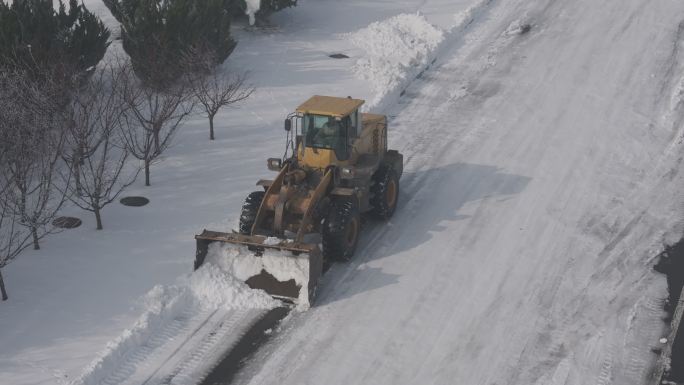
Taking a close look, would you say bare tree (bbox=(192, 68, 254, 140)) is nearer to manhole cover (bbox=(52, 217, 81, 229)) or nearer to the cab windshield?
manhole cover (bbox=(52, 217, 81, 229))

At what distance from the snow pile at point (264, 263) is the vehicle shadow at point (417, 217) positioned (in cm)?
61

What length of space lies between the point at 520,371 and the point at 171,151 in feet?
35.6

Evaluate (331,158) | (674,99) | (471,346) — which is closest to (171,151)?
(331,158)

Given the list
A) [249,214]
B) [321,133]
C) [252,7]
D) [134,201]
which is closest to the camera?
[249,214]

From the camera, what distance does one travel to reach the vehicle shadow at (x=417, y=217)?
15.2 meters

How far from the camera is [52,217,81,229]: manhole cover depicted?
1670 centimetres

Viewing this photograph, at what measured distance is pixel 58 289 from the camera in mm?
14523

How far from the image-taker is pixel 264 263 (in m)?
14.4

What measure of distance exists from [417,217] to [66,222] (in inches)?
279

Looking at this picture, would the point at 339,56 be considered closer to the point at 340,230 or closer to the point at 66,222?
the point at 66,222

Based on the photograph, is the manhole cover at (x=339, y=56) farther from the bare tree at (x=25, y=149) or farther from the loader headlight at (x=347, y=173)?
the loader headlight at (x=347, y=173)

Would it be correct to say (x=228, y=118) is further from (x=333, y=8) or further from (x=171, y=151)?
(x=333, y=8)

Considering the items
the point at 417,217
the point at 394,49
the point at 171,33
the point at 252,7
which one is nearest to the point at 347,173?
the point at 417,217

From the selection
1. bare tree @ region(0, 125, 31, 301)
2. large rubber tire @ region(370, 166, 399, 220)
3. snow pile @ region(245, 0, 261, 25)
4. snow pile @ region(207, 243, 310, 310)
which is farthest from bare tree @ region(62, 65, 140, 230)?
snow pile @ region(245, 0, 261, 25)
